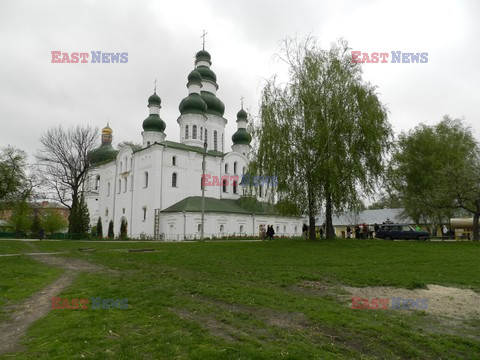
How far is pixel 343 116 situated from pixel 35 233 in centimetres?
4149

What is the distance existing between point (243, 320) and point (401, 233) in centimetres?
2488

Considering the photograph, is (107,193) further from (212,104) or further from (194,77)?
(194,77)

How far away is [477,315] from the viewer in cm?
706

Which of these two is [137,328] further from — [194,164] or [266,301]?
[194,164]

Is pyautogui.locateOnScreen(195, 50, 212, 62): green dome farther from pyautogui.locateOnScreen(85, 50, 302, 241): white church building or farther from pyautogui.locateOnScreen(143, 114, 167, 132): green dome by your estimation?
pyautogui.locateOnScreen(143, 114, 167, 132): green dome

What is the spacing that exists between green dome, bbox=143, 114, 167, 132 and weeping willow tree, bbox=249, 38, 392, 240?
27.2 metres

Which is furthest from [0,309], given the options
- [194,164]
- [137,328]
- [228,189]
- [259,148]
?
[228,189]

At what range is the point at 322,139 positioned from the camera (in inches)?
788

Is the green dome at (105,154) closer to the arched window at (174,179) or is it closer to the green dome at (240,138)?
the arched window at (174,179)

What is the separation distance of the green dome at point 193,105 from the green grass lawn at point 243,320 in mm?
34430

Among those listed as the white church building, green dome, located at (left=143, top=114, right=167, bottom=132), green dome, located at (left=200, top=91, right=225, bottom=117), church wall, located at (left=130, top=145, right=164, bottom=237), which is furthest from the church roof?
green dome, located at (left=200, top=91, right=225, bottom=117)

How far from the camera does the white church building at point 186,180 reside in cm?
3825

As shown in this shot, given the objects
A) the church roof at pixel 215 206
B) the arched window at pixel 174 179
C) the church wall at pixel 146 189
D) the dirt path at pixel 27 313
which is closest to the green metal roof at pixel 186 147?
the church wall at pixel 146 189

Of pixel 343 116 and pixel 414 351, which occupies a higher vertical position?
pixel 343 116
